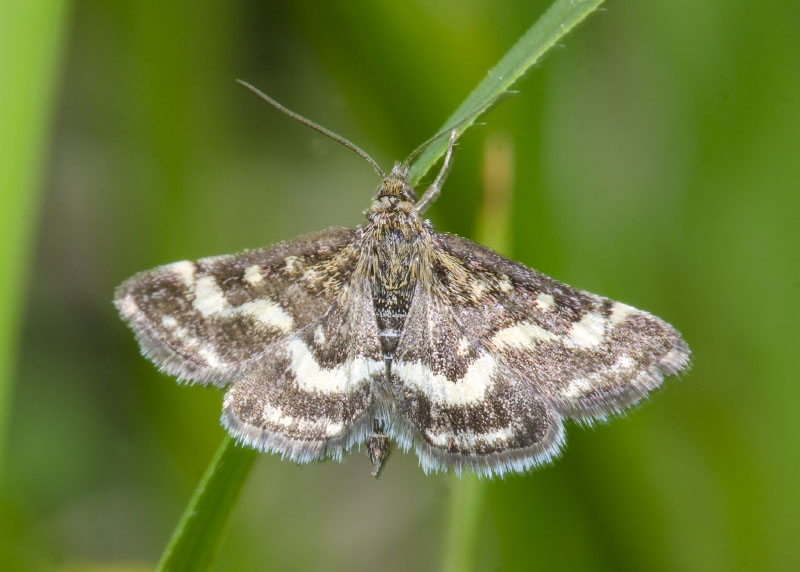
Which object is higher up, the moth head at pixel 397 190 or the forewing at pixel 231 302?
the moth head at pixel 397 190

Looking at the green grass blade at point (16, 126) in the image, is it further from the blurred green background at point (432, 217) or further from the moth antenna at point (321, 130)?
the moth antenna at point (321, 130)

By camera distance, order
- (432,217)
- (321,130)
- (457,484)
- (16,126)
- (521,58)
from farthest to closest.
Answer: (432,217)
(321,130)
(457,484)
(16,126)
(521,58)

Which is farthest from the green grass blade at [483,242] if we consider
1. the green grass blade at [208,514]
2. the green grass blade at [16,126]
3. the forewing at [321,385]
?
the green grass blade at [16,126]

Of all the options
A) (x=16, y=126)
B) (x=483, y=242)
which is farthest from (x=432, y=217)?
(x=16, y=126)

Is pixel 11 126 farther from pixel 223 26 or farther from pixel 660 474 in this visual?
pixel 660 474

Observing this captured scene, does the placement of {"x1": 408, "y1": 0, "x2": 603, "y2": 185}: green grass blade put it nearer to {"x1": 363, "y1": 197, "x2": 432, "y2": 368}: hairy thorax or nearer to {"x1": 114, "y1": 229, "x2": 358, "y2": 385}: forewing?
{"x1": 363, "y1": 197, "x2": 432, "y2": 368}: hairy thorax

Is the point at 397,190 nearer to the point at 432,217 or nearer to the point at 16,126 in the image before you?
the point at 432,217

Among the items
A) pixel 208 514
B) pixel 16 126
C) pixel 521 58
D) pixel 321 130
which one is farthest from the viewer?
pixel 321 130

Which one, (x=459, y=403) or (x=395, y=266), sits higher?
(x=395, y=266)
